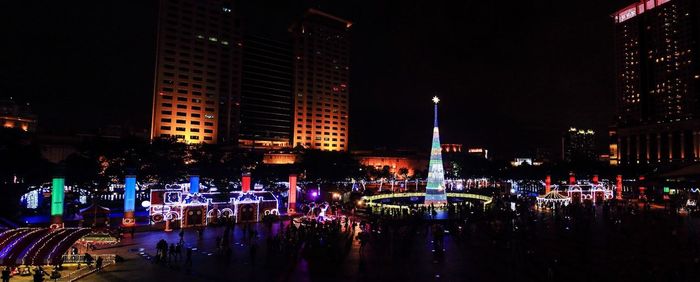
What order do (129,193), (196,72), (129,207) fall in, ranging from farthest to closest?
1. (196,72)
2. (129,193)
3. (129,207)

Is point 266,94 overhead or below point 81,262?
overhead

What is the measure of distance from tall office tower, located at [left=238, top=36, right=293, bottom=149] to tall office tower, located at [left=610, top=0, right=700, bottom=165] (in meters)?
89.0

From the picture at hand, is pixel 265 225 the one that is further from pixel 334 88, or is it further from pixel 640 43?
pixel 640 43

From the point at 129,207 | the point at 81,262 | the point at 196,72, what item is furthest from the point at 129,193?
the point at 196,72

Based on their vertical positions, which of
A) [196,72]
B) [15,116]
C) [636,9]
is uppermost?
[636,9]

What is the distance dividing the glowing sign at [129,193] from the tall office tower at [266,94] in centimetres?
6962

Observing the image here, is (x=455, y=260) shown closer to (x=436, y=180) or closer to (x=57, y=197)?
(x=436, y=180)

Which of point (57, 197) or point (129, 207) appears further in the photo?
point (129, 207)

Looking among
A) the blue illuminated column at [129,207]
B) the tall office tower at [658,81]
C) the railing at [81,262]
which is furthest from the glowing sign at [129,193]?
the tall office tower at [658,81]

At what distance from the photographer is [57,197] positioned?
1002 inches

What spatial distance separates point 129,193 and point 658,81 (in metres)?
127

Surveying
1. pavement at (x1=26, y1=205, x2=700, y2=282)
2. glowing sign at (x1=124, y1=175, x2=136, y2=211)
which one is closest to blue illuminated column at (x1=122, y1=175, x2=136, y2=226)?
glowing sign at (x1=124, y1=175, x2=136, y2=211)

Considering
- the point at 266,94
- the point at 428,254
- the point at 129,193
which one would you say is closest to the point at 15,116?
the point at 266,94

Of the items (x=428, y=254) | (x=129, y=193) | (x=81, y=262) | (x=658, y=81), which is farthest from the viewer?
(x=658, y=81)
